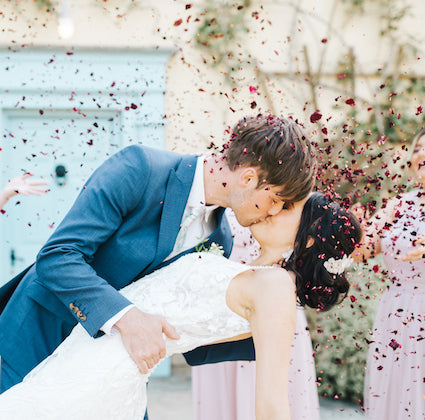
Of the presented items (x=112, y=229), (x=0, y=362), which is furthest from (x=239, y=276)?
(x=0, y=362)

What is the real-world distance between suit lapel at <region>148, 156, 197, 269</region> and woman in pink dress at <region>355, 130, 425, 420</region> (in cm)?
162

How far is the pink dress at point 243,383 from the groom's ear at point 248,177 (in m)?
1.32

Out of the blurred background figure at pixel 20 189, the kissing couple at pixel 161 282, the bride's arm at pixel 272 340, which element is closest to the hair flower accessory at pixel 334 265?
the kissing couple at pixel 161 282

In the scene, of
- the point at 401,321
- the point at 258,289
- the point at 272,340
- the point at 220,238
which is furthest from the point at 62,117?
the point at 272,340

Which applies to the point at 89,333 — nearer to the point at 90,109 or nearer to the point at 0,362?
the point at 0,362

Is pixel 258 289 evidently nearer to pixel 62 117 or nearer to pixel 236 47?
pixel 62 117

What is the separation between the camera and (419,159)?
325cm

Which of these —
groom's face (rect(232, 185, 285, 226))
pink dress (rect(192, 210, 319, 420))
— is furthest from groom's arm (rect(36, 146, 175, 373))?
pink dress (rect(192, 210, 319, 420))

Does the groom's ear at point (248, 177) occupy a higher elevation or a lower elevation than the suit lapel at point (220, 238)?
higher

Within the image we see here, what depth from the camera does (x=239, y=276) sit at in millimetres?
1751

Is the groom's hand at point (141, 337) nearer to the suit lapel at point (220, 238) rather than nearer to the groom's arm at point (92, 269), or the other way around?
the groom's arm at point (92, 269)

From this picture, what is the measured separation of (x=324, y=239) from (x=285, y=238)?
12.6 inches

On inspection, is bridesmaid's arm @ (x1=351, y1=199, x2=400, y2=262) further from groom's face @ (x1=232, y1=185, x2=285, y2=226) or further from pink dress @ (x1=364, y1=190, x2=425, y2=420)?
groom's face @ (x1=232, y1=185, x2=285, y2=226)

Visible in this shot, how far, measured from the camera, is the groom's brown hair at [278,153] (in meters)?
1.89
